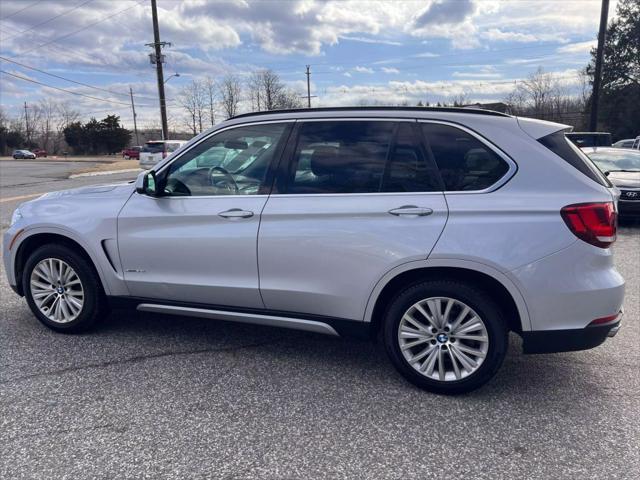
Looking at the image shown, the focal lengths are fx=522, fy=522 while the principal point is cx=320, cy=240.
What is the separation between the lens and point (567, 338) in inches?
125

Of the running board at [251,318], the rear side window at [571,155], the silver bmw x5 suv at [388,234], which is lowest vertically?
the running board at [251,318]

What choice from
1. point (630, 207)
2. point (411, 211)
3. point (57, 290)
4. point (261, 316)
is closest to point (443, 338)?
point (411, 211)

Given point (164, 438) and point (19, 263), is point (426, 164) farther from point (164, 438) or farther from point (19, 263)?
point (19, 263)

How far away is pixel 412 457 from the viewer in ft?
8.99

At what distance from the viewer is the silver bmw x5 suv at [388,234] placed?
313 centimetres

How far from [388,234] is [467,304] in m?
0.65

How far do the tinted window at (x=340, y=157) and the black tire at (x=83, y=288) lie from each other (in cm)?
188

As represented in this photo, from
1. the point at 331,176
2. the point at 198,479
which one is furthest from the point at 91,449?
the point at 331,176

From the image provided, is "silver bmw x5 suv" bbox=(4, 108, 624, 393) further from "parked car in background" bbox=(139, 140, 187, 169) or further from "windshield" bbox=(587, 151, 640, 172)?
"parked car in background" bbox=(139, 140, 187, 169)

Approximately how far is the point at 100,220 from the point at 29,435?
1733mm

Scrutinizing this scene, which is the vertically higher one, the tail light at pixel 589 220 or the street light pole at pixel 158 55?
the street light pole at pixel 158 55

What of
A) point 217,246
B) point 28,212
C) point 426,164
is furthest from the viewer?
point 28,212

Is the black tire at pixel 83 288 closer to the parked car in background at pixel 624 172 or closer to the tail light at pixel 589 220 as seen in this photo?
the tail light at pixel 589 220

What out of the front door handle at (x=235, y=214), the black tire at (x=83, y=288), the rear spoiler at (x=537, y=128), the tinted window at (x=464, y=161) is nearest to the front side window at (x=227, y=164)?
the front door handle at (x=235, y=214)
